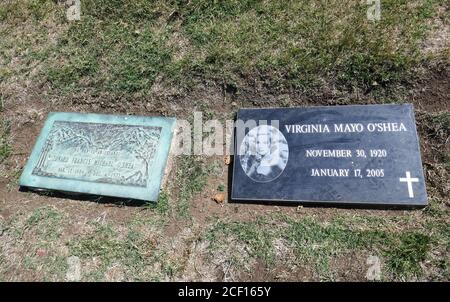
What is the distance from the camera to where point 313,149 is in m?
3.33

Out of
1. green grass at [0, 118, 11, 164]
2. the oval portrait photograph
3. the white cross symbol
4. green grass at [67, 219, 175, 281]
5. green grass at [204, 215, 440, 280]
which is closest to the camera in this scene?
green grass at [204, 215, 440, 280]

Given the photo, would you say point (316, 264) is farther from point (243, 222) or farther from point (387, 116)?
point (387, 116)

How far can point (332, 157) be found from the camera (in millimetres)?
3254

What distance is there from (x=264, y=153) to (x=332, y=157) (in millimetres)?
554

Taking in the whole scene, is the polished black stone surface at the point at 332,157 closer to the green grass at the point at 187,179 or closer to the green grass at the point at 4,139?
the green grass at the point at 187,179

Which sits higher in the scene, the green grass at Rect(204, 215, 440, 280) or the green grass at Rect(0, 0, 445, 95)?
the green grass at Rect(0, 0, 445, 95)

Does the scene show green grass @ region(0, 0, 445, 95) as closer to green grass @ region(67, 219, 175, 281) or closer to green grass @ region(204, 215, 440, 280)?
green grass @ region(204, 215, 440, 280)

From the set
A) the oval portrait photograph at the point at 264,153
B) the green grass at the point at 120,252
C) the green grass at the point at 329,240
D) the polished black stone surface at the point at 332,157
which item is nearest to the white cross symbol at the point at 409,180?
the polished black stone surface at the point at 332,157

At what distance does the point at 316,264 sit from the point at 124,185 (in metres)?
1.71

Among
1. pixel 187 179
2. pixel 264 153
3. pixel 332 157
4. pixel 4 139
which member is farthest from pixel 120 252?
pixel 4 139

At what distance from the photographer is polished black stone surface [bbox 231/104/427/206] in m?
3.09

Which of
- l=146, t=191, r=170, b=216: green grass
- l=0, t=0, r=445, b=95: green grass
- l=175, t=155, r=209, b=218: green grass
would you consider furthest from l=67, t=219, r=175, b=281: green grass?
l=0, t=0, r=445, b=95: green grass

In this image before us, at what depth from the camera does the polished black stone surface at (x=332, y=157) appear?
121 inches

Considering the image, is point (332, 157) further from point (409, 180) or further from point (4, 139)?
point (4, 139)
